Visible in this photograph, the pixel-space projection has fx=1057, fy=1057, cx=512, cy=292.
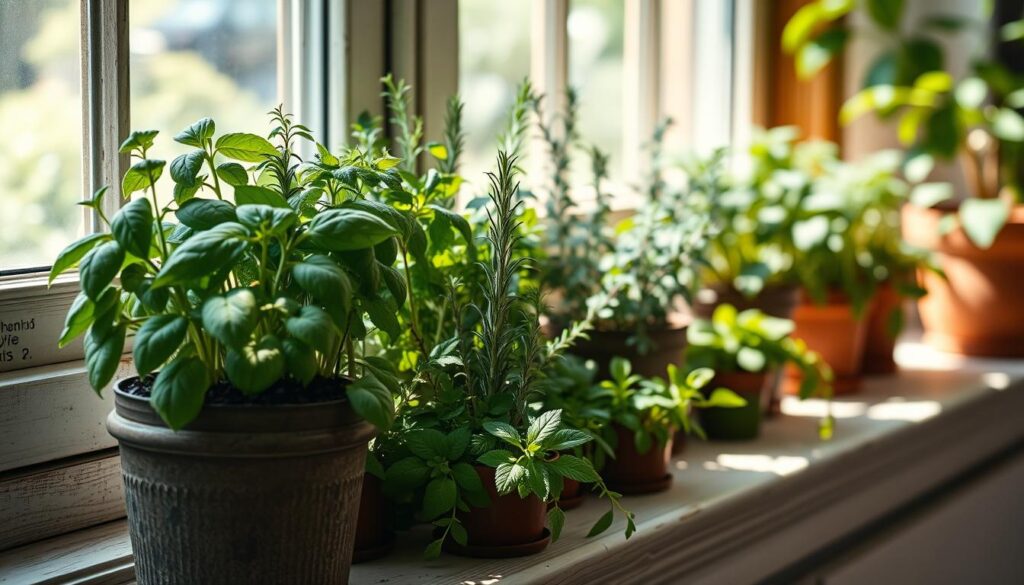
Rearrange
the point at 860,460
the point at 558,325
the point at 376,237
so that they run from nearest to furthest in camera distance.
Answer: the point at 376,237
the point at 558,325
the point at 860,460

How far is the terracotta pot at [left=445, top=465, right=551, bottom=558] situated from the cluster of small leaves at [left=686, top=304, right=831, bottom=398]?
0.49 metres

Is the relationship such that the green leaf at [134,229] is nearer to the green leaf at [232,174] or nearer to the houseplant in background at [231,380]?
the houseplant in background at [231,380]

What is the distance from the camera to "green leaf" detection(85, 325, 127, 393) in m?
0.71

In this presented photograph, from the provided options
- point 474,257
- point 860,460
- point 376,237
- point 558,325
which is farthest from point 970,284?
point 376,237

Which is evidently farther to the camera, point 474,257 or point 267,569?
point 474,257

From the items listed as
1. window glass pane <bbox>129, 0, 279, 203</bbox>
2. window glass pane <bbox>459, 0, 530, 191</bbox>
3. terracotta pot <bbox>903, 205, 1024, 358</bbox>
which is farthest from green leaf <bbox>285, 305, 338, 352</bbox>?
terracotta pot <bbox>903, 205, 1024, 358</bbox>

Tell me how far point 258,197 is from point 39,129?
305 millimetres

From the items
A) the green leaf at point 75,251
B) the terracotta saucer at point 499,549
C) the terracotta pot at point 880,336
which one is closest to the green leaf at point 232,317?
the green leaf at point 75,251

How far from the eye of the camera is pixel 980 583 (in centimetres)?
182

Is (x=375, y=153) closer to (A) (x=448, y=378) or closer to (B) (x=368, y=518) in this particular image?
(A) (x=448, y=378)

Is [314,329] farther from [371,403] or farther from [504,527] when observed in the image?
[504,527]

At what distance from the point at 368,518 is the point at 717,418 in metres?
0.65

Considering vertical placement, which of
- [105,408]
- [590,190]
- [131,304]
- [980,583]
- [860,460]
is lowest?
[980,583]

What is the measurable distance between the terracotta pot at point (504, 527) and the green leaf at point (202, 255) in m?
0.36
